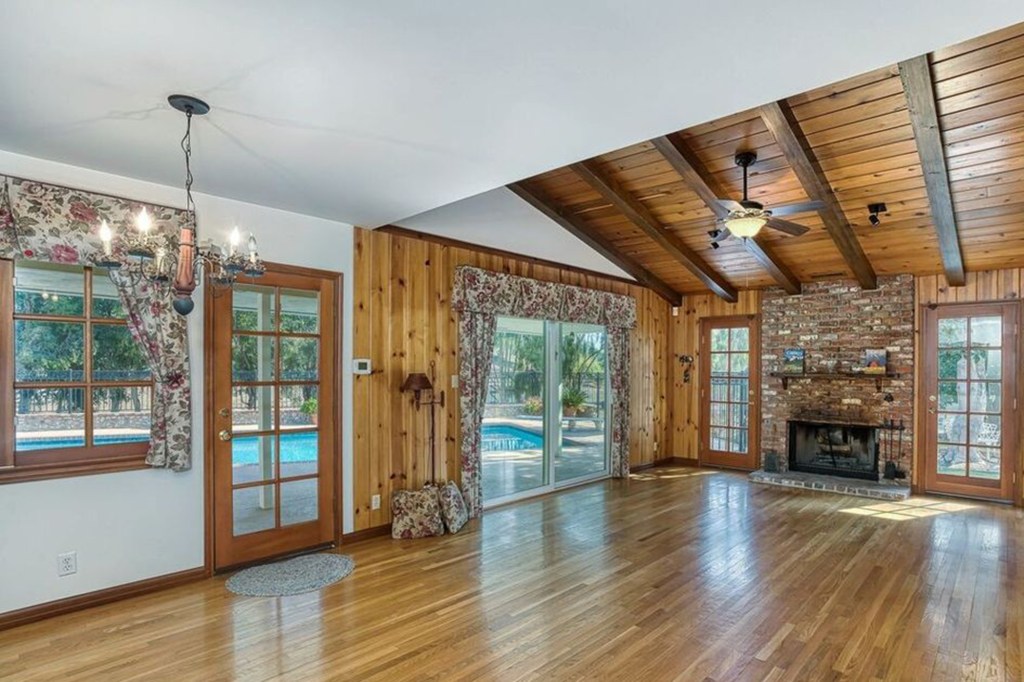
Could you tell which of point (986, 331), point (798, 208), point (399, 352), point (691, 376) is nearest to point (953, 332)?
point (986, 331)

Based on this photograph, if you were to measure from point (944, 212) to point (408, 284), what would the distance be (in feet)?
15.1

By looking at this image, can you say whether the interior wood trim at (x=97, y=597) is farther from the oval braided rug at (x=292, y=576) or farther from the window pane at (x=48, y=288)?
the window pane at (x=48, y=288)

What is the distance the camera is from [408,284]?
5133mm

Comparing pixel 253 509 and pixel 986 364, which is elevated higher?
pixel 986 364

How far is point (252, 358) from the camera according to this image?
13.8 feet

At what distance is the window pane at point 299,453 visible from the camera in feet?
14.3

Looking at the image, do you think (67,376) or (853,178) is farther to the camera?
(853,178)

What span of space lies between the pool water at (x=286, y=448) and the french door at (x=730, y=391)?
580 centimetres

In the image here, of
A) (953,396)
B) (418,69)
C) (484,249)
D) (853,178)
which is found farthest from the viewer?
(953,396)

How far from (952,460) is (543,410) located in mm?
4639

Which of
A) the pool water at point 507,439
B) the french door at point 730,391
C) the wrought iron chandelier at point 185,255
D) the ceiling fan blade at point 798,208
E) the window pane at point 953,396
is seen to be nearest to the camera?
the wrought iron chandelier at point 185,255

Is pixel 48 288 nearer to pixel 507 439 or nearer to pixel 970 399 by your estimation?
pixel 507 439

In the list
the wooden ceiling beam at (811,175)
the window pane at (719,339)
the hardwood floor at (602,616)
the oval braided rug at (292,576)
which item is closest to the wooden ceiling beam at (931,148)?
the wooden ceiling beam at (811,175)

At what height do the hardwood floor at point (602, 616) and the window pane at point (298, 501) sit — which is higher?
the window pane at point (298, 501)
